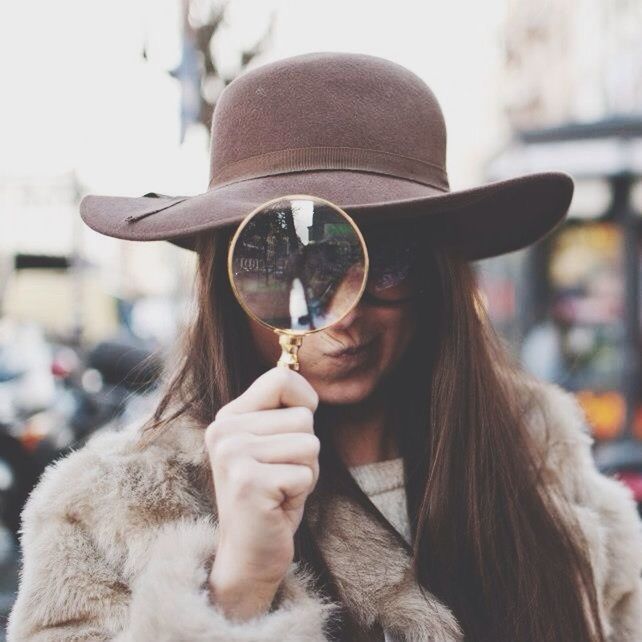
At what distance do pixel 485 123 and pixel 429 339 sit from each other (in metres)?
33.1

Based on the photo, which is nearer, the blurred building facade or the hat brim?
the hat brim

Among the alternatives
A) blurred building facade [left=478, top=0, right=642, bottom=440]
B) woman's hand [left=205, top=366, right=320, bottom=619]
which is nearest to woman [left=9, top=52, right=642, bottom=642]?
woman's hand [left=205, top=366, right=320, bottom=619]

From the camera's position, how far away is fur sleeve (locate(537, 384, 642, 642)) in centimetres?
196

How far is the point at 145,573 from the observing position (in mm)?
1385

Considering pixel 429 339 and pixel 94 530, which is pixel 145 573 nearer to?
pixel 94 530

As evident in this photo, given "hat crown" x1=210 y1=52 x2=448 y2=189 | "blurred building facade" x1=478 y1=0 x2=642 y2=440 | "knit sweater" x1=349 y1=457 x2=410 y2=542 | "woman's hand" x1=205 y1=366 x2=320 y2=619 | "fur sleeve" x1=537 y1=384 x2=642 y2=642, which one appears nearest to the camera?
"woman's hand" x1=205 y1=366 x2=320 y2=619

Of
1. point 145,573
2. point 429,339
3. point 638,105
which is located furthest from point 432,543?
point 638,105

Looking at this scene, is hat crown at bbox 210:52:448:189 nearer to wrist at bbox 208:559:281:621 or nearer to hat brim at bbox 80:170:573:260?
hat brim at bbox 80:170:573:260

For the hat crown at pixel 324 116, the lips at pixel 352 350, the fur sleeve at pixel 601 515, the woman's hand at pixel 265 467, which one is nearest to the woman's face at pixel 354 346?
the lips at pixel 352 350

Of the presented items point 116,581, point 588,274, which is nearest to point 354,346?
point 116,581

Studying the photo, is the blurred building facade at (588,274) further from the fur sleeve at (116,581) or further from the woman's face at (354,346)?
the fur sleeve at (116,581)

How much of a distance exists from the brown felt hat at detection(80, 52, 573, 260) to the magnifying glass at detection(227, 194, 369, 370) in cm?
12

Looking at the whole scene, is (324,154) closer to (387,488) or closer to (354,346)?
(354,346)

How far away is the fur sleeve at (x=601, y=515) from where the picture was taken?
196 centimetres
